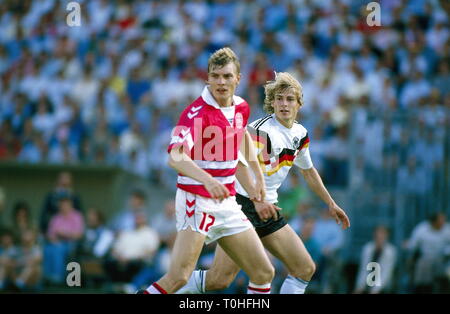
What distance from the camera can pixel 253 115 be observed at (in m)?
13.5

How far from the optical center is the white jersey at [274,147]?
24.4ft

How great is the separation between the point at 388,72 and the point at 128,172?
4.67 metres

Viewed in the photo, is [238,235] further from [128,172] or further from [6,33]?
[6,33]

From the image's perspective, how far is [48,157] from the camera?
15.7 m

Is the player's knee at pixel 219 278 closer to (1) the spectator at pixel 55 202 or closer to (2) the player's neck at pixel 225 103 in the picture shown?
(2) the player's neck at pixel 225 103

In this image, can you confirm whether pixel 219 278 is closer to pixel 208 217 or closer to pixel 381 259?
pixel 208 217

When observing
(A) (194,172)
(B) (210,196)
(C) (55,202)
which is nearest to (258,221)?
(B) (210,196)

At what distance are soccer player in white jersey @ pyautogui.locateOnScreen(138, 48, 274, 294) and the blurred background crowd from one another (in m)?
4.58

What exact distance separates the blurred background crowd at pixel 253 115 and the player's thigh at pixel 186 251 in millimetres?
4712

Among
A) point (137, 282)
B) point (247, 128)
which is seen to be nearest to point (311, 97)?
point (137, 282)

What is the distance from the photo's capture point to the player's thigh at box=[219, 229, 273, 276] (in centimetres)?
686

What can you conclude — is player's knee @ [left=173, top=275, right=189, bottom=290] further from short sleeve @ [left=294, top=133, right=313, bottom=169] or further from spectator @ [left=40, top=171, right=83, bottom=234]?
spectator @ [left=40, top=171, right=83, bottom=234]

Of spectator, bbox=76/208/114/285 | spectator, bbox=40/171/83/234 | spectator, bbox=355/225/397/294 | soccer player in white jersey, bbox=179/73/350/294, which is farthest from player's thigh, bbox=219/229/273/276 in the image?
spectator, bbox=40/171/83/234

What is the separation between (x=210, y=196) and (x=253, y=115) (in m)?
6.81
